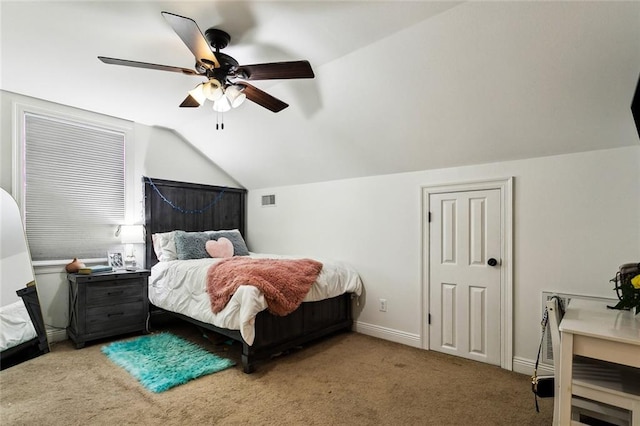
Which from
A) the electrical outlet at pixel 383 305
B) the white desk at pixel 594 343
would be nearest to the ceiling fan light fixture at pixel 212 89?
the white desk at pixel 594 343

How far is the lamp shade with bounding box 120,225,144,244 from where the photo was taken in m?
3.61

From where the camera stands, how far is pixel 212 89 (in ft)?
7.34

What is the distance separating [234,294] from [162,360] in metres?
0.97

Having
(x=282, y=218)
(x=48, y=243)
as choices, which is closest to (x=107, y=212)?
(x=48, y=243)

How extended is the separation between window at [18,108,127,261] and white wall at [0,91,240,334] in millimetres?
92

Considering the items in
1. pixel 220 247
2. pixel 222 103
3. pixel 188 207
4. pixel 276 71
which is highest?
pixel 276 71

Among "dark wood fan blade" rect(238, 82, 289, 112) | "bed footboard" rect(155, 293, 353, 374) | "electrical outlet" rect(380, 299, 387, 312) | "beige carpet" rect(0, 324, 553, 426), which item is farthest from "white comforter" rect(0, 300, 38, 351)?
"electrical outlet" rect(380, 299, 387, 312)

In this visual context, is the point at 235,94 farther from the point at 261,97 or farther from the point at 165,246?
the point at 165,246

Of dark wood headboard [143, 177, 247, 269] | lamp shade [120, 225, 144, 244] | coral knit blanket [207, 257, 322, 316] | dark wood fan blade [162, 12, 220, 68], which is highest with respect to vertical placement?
dark wood fan blade [162, 12, 220, 68]

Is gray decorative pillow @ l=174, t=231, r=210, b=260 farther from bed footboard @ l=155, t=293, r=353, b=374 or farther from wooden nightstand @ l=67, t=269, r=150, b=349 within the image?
bed footboard @ l=155, t=293, r=353, b=374

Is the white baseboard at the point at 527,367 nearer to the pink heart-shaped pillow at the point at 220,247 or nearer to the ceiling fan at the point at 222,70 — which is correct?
the ceiling fan at the point at 222,70

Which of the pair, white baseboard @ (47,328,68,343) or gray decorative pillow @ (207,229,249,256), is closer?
white baseboard @ (47,328,68,343)

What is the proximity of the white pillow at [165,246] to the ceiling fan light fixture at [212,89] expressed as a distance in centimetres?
227

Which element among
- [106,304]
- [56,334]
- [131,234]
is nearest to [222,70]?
[131,234]
